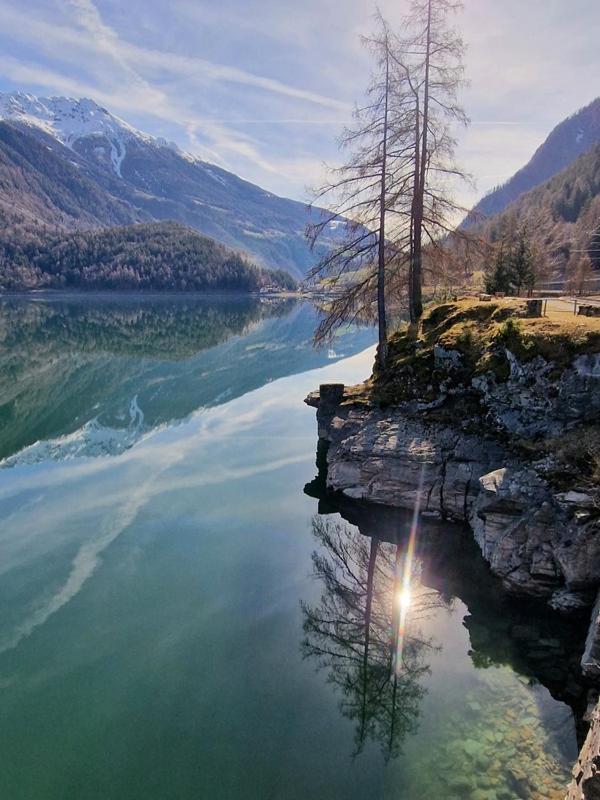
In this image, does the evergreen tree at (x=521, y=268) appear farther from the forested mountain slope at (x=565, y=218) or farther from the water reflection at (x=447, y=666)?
the water reflection at (x=447, y=666)

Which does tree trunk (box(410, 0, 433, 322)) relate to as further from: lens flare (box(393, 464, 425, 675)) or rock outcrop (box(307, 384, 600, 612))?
lens flare (box(393, 464, 425, 675))

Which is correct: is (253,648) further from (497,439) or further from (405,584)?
(497,439)

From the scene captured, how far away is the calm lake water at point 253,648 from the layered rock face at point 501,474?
98cm

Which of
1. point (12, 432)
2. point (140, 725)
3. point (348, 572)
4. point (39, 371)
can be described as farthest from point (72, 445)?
point (39, 371)

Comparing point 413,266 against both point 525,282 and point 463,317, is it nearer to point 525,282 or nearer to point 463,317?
point 463,317

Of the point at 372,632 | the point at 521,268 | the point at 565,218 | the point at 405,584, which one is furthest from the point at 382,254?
the point at 565,218

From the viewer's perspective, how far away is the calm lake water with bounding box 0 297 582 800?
1046cm

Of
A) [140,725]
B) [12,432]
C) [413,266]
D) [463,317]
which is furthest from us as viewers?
[12,432]

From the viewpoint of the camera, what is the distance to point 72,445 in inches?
1289

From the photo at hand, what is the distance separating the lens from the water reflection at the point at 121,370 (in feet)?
119

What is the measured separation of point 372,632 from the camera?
1490cm

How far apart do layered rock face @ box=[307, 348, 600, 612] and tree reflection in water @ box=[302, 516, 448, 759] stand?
97.7 inches

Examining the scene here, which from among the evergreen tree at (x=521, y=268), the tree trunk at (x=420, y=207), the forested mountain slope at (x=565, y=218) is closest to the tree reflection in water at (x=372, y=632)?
the tree trunk at (x=420, y=207)

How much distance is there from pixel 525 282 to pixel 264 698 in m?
41.4
